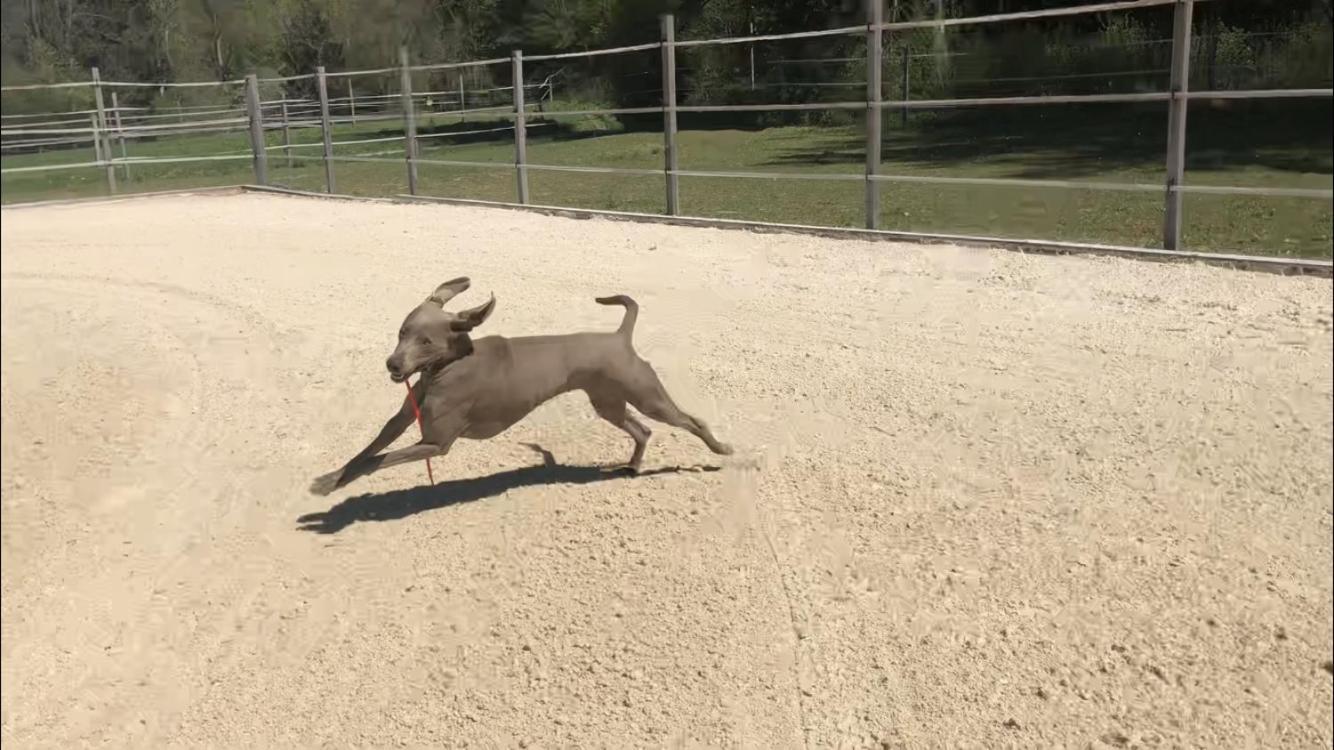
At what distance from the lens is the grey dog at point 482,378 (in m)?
4.15

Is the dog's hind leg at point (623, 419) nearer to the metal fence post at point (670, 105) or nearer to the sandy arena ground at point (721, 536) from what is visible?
the sandy arena ground at point (721, 536)

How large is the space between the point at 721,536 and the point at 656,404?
626 mm

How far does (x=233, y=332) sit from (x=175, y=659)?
11.4ft

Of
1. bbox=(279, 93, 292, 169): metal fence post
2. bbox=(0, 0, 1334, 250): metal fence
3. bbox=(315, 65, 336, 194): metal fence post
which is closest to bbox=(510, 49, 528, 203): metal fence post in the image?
bbox=(0, 0, 1334, 250): metal fence

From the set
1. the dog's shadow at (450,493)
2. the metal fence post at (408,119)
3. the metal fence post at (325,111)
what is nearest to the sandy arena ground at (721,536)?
the dog's shadow at (450,493)

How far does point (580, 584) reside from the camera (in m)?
3.87

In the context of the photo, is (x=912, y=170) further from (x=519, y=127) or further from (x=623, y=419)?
(x=623, y=419)

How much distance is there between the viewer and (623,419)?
183 inches

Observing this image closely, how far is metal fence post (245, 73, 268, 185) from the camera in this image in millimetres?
16438

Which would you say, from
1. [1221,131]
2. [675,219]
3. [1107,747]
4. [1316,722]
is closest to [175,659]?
[1107,747]

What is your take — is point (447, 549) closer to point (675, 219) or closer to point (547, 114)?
point (675, 219)

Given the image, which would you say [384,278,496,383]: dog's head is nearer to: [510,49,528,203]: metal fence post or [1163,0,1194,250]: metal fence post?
[1163,0,1194,250]: metal fence post

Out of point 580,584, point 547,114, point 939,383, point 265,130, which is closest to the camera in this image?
point 580,584

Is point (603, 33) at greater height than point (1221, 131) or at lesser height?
greater
